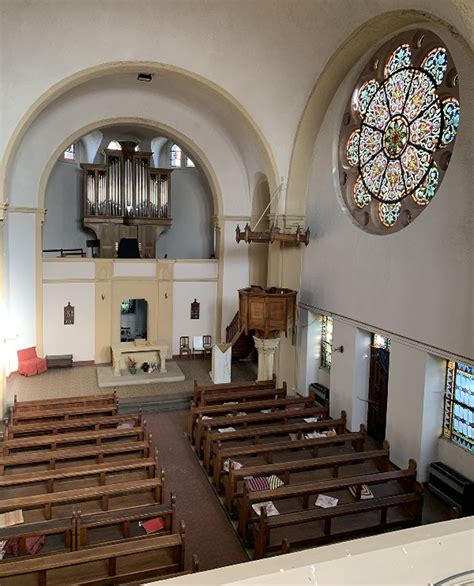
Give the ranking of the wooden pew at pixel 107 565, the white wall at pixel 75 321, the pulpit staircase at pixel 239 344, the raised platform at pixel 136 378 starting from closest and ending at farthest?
the wooden pew at pixel 107 565
the raised platform at pixel 136 378
the white wall at pixel 75 321
the pulpit staircase at pixel 239 344

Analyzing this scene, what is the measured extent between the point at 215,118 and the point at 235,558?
11984 millimetres

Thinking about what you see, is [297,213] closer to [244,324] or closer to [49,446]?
[244,324]

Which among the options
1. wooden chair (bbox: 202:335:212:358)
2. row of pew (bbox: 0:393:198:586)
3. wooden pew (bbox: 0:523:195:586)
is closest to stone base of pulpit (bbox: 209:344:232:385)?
wooden chair (bbox: 202:335:212:358)

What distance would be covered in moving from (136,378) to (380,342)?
22.5 feet

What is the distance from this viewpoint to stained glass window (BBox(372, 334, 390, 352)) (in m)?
10.5

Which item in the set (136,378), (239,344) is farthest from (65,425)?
(239,344)

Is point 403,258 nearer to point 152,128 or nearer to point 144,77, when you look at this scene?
point 144,77

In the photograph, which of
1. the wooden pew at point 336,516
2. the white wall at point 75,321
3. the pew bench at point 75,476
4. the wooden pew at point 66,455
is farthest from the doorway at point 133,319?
the wooden pew at point 336,516

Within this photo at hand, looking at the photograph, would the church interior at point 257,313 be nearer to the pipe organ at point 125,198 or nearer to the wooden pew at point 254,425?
the wooden pew at point 254,425

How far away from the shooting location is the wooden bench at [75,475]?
7.55m

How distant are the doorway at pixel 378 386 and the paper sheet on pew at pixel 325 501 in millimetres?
2937

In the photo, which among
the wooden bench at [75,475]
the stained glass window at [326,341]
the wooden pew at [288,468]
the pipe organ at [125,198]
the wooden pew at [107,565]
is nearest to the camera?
the wooden pew at [107,565]

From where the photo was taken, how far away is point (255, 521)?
704 centimetres

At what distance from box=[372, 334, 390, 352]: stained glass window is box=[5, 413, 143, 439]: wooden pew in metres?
5.06
